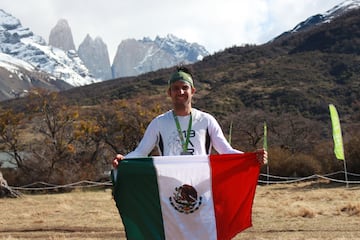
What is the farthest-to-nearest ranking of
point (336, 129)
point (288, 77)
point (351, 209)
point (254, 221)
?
point (288, 77)
point (336, 129)
point (351, 209)
point (254, 221)

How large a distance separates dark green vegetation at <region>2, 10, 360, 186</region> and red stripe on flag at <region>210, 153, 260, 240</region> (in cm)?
2206

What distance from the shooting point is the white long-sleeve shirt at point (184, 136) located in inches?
155

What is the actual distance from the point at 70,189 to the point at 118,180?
69.7 feet

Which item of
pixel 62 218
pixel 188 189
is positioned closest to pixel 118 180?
pixel 188 189

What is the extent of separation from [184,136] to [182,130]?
5 centimetres

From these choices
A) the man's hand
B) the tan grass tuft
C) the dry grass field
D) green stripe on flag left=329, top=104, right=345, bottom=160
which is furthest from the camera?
green stripe on flag left=329, top=104, right=345, bottom=160

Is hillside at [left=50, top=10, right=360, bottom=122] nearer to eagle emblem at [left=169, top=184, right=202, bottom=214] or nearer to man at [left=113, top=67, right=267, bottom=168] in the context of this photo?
man at [left=113, top=67, right=267, bottom=168]

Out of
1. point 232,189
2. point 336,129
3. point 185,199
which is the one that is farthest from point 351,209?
point 185,199

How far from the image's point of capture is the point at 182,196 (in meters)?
3.91

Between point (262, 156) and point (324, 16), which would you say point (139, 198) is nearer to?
point (262, 156)

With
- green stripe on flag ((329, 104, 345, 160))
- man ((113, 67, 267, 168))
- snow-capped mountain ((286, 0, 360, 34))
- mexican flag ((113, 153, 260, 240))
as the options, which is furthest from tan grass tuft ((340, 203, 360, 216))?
snow-capped mountain ((286, 0, 360, 34))

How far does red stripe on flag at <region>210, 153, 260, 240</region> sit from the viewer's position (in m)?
3.99

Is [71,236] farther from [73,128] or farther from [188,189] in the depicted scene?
[73,128]

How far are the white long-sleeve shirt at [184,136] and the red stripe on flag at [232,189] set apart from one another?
12 centimetres
